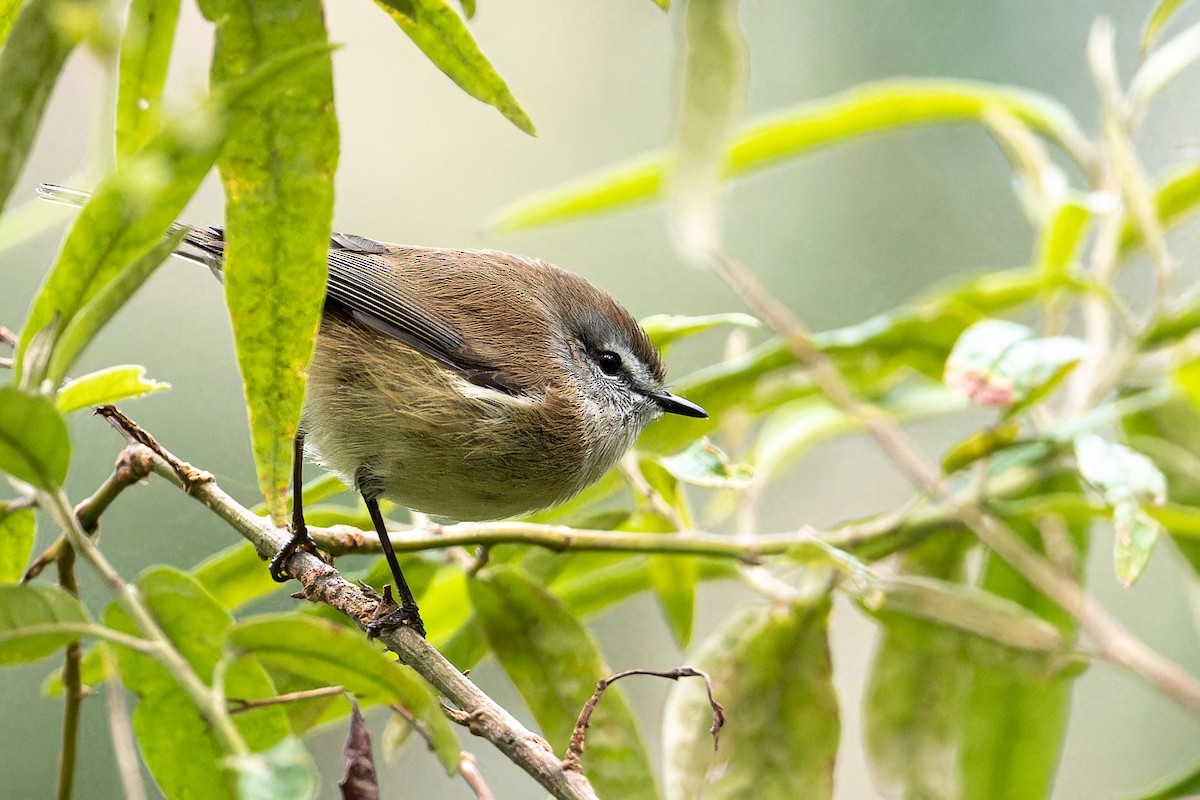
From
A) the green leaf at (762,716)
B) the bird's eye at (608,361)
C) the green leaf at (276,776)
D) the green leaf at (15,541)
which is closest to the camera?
the green leaf at (276,776)

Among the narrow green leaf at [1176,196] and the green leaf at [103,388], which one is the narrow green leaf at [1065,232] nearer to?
the narrow green leaf at [1176,196]

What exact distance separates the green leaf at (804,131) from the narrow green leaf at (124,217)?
1.14 metres

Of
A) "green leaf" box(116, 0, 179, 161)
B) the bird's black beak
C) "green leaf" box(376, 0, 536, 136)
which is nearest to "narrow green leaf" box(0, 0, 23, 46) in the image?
"green leaf" box(116, 0, 179, 161)

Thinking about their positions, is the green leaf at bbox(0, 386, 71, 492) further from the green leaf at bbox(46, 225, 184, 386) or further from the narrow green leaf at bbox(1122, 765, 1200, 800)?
the narrow green leaf at bbox(1122, 765, 1200, 800)

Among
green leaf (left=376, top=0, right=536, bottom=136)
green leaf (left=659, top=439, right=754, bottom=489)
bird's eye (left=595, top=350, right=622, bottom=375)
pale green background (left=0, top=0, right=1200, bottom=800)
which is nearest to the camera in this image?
green leaf (left=376, top=0, right=536, bottom=136)

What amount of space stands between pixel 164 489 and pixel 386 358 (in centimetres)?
146

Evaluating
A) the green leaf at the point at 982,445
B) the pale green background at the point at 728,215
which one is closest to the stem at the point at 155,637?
the green leaf at the point at 982,445

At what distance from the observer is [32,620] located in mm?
932

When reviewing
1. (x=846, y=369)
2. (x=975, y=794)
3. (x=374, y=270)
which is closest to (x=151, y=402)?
(x=374, y=270)

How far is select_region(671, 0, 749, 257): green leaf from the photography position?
0.68 m

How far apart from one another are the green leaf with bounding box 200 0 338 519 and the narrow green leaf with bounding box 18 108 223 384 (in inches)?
1.5

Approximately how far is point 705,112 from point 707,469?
93cm

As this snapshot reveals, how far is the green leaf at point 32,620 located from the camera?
92cm

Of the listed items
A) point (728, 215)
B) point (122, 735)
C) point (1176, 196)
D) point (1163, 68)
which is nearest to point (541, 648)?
point (122, 735)
